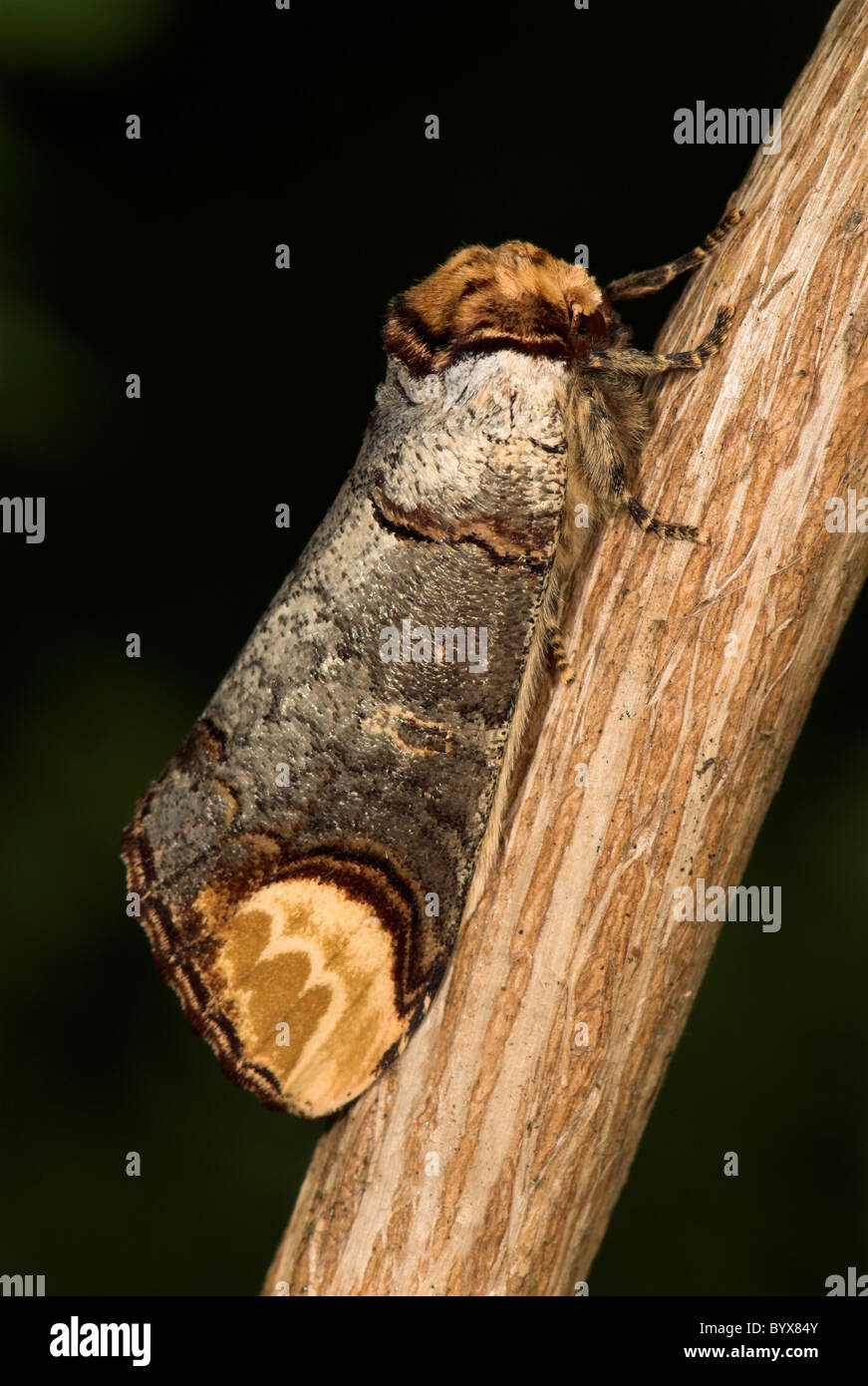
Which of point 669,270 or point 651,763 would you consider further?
Answer: point 669,270

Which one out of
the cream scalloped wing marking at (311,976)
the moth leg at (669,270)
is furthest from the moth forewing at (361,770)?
the moth leg at (669,270)

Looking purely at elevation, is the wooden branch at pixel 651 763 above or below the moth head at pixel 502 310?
below

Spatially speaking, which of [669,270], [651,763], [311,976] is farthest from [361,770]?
[669,270]

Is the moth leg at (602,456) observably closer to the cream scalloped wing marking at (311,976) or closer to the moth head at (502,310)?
the moth head at (502,310)

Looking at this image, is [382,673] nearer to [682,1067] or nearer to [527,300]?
[527,300]

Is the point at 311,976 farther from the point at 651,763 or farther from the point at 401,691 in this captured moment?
the point at 651,763

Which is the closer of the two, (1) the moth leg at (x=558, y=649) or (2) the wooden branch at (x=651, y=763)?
(2) the wooden branch at (x=651, y=763)
